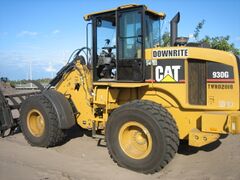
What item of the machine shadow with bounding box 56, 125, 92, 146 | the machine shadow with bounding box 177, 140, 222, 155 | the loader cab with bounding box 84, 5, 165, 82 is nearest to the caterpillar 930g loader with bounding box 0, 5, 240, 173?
the loader cab with bounding box 84, 5, 165, 82

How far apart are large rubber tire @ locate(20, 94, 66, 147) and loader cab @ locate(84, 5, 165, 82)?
1.24 m

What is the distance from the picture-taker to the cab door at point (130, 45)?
631 cm

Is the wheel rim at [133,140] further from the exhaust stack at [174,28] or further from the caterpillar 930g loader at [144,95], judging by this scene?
the exhaust stack at [174,28]

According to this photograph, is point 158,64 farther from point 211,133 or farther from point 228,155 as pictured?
point 228,155

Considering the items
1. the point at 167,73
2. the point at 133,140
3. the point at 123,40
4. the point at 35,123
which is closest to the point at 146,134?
the point at 133,140

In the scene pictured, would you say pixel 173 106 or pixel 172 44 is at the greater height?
pixel 172 44

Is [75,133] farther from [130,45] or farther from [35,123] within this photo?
[130,45]

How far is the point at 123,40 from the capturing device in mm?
6555

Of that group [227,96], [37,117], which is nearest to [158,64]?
[227,96]

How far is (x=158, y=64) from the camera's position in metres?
6.14

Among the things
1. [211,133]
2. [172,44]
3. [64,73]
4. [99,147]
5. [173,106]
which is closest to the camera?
[211,133]

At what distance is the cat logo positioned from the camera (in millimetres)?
5965

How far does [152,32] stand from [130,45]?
0.62 meters

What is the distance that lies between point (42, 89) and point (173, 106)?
3.53m
